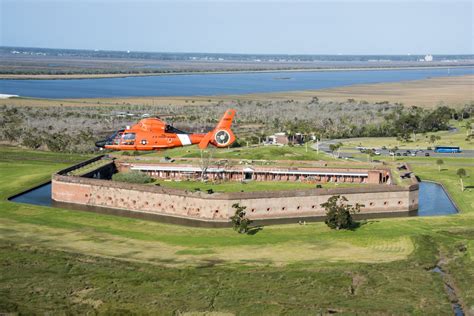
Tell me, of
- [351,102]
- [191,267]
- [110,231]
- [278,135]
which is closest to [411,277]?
[191,267]

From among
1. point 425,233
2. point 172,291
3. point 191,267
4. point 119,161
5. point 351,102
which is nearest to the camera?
point 172,291

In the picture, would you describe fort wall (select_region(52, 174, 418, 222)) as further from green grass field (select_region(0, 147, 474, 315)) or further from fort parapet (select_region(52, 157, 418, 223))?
green grass field (select_region(0, 147, 474, 315))

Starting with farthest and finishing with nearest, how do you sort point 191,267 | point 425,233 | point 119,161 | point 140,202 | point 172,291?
point 119,161 → point 140,202 → point 425,233 → point 191,267 → point 172,291

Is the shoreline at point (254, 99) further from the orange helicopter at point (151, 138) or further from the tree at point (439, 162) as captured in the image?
the orange helicopter at point (151, 138)

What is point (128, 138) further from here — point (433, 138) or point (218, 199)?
point (433, 138)

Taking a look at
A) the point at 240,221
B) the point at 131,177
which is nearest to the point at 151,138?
the point at 131,177

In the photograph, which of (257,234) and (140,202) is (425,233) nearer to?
(257,234)
